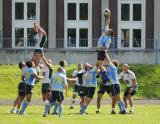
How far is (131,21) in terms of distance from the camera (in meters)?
62.8

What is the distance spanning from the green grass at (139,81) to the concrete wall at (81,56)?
4565 millimetres

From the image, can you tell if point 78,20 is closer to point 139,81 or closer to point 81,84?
point 139,81

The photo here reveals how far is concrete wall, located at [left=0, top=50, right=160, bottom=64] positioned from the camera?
179 ft

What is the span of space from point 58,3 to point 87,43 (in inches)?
171

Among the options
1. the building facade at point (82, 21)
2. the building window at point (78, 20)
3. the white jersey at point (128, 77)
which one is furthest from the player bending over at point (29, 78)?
the building window at point (78, 20)

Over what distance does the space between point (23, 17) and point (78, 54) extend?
26.5ft

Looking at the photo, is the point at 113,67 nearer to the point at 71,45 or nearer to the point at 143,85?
the point at 143,85

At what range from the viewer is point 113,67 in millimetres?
28641

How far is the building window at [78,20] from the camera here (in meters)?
62.0

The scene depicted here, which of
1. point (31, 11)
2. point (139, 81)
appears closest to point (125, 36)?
point (31, 11)

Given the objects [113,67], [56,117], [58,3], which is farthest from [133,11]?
[56,117]

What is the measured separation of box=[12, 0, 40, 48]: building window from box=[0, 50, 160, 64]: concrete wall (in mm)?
5221

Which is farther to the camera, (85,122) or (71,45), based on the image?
(71,45)

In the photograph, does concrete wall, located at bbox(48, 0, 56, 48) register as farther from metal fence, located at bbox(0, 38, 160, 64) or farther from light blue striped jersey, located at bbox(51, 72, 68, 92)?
light blue striped jersey, located at bbox(51, 72, 68, 92)
